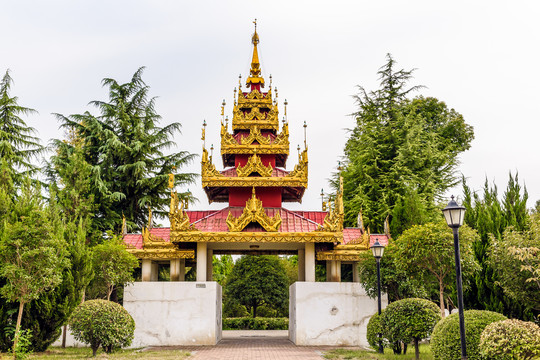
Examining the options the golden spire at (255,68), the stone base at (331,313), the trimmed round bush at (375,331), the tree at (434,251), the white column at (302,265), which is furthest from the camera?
the golden spire at (255,68)

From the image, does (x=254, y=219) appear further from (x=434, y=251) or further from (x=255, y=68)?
(x=255, y=68)

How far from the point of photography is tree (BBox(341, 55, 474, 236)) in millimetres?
29562

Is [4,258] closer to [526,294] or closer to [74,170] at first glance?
[74,170]

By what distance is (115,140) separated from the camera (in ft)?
90.5

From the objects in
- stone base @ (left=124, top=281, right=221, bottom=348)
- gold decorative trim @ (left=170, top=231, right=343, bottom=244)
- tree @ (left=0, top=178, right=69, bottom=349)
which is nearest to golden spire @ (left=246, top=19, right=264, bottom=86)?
gold decorative trim @ (left=170, top=231, right=343, bottom=244)

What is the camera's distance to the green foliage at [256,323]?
3491 cm

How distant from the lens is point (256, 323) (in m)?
34.8

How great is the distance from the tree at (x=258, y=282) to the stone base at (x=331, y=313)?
50.9 ft

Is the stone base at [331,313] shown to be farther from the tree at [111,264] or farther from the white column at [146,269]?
the white column at [146,269]

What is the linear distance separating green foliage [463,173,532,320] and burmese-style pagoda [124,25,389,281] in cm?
406

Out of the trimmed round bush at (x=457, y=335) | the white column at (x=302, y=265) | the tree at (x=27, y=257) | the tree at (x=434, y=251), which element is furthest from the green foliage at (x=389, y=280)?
the tree at (x=27, y=257)

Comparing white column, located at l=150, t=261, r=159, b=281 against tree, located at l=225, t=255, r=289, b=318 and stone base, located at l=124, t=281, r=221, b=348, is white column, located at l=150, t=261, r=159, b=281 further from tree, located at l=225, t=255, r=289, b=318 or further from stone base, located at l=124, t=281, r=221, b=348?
tree, located at l=225, t=255, r=289, b=318

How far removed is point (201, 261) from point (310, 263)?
405cm

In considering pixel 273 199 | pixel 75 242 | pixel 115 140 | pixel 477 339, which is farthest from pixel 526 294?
pixel 115 140
